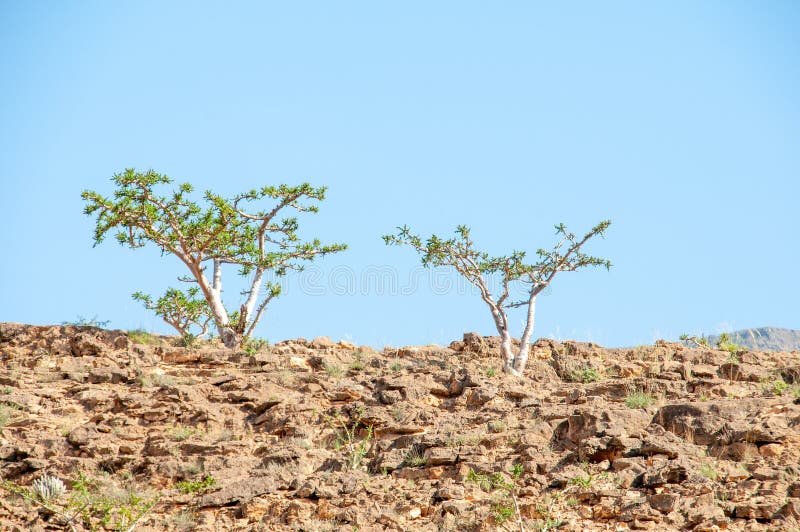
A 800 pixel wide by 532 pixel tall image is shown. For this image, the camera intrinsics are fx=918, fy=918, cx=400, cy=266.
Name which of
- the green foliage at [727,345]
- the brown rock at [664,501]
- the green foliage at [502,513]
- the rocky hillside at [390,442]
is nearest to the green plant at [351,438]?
the rocky hillside at [390,442]

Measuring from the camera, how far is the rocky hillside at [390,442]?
11.0m

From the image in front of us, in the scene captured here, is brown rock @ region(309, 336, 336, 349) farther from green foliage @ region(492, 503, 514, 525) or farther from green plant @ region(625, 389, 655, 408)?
green foliage @ region(492, 503, 514, 525)

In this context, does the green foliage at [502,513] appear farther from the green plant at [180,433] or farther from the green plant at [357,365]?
the green plant at [357,365]

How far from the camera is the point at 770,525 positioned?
10016 mm

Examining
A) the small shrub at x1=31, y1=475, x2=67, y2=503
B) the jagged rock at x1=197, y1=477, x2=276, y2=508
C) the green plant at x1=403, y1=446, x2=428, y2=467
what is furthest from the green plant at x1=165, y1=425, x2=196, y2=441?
the green plant at x1=403, y1=446, x2=428, y2=467

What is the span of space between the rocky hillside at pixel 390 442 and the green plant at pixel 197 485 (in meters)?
0.03

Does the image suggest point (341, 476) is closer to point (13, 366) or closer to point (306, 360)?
point (306, 360)

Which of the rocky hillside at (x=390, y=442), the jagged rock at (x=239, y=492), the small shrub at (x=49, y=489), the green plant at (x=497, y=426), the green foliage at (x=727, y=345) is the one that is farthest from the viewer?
the green foliage at (x=727, y=345)

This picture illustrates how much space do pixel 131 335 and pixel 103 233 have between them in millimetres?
2854

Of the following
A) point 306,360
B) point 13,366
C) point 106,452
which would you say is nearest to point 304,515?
point 106,452

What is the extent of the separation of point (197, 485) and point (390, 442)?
281 cm

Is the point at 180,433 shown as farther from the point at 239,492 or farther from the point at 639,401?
the point at 639,401

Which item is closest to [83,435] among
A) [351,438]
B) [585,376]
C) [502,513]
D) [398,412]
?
[351,438]

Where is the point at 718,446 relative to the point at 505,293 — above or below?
below
